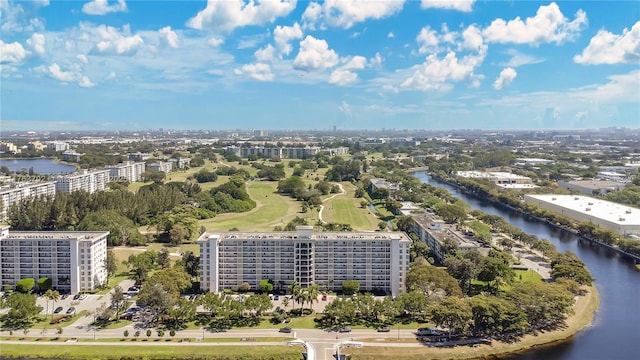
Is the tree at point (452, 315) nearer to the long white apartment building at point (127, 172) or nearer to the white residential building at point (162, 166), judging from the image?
the long white apartment building at point (127, 172)

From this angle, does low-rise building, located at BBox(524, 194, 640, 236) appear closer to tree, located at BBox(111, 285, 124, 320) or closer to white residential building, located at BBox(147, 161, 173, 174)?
tree, located at BBox(111, 285, 124, 320)

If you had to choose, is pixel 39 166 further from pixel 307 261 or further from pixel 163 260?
pixel 307 261

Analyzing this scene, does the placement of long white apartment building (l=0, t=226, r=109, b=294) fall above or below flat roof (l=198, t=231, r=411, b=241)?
below

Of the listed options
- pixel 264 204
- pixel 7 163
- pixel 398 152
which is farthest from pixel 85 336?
pixel 398 152

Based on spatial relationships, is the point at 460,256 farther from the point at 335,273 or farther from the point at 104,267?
the point at 104,267

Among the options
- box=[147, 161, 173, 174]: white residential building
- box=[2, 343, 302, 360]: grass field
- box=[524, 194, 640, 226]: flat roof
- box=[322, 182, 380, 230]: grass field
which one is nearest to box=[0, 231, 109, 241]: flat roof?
box=[2, 343, 302, 360]: grass field

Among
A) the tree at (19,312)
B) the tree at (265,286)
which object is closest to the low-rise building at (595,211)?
the tree at (265,286)
